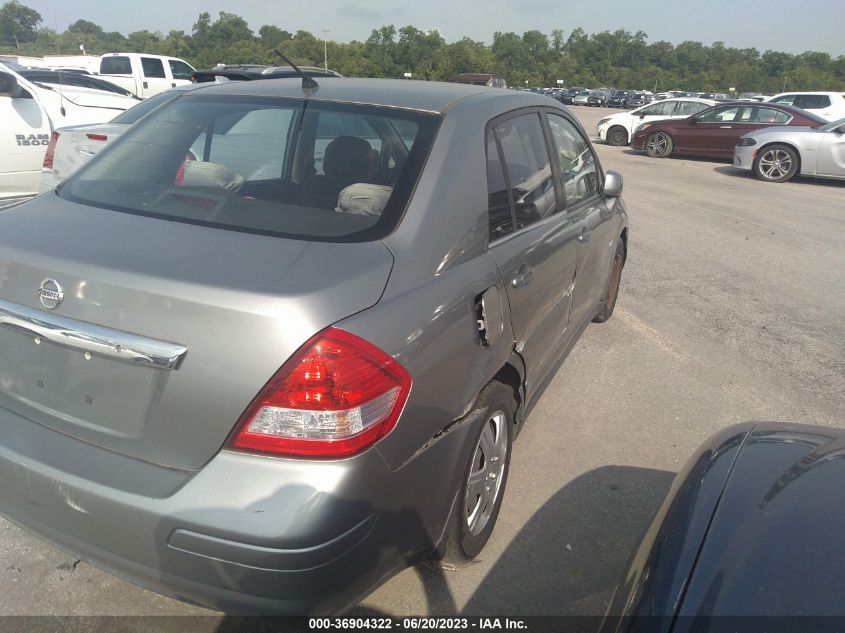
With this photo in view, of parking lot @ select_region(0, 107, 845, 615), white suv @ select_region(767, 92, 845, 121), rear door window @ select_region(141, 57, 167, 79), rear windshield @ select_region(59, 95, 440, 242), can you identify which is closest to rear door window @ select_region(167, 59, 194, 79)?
rear door window @ select_region(141, 57, 167, 79)

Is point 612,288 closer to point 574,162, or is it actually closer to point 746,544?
point 574,162

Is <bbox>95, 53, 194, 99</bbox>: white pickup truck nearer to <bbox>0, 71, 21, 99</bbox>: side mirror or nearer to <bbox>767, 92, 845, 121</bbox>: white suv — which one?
<bbox>0, 71, 21, 99</bbox>: side mirror

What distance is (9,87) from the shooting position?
7.45 meters

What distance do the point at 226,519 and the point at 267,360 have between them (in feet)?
1.42

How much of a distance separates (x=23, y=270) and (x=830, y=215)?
1146cm

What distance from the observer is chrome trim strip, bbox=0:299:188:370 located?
6.13 feet

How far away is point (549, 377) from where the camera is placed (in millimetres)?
3611

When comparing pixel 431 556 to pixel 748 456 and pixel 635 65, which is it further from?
pixel 635 65

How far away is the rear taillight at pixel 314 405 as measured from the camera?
6.03 feet

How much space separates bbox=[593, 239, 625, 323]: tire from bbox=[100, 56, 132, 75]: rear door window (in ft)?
67.2

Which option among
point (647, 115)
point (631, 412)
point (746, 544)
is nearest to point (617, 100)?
point (647, 115)

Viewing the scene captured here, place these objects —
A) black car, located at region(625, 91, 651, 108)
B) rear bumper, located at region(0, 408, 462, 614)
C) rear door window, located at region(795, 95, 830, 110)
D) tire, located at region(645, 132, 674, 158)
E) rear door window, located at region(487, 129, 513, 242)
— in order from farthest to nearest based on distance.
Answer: black car, located at region(625, 91, 651, 108) < rear door window, located at region(795, 95, 830, 110) < tire, located at region(645, 132, 674, 158) < rear door window, located at region(487, 129, 513, 242) < rear bumper, located at region(0, 408, 462, 614)

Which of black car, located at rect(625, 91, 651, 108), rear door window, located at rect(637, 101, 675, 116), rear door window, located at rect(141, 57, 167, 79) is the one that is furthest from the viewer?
black car, located at rect(625, 91, 651, 108)

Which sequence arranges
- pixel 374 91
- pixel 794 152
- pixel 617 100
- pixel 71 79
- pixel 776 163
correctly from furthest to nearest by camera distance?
1. pixel 617 100
2. pixel 71 79
3. pixel 776 163
4. pixel 794 152
5. pixel 374 91
